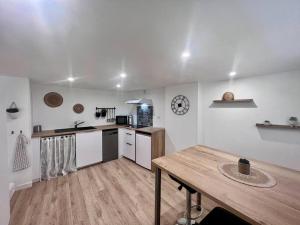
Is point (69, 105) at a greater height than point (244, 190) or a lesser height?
greater

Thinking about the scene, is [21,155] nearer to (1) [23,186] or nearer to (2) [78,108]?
(1) [23,186]

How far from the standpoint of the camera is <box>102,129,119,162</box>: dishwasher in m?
3.62

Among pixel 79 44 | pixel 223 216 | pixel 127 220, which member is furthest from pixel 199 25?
pixel 127 220

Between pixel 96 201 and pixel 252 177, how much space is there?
7.18 feet

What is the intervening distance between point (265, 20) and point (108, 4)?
99cm

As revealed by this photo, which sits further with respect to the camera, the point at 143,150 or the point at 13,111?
the point at 143,150

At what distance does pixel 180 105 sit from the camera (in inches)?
126

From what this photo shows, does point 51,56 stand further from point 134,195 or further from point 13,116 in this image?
point 134,195

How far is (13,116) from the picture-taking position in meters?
2.36

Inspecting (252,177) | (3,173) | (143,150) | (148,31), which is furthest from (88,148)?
(252,177)

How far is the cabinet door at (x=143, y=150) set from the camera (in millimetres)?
3197

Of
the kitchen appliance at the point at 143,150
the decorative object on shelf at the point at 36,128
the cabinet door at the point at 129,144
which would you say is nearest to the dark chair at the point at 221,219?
the kitchen appliance at the point at 143,150

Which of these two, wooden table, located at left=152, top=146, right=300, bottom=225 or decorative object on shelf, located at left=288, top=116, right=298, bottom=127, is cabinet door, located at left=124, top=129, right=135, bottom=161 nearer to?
wooden table, located at left=152, top=146, right=300, bottom=225

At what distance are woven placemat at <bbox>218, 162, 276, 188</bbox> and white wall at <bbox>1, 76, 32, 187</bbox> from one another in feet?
10.7
